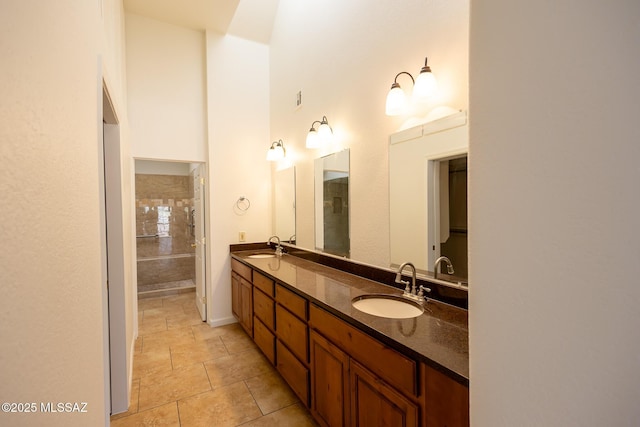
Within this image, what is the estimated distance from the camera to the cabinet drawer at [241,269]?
2.98 metres

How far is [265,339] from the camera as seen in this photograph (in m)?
2.60

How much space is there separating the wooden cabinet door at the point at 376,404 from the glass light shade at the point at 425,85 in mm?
1441

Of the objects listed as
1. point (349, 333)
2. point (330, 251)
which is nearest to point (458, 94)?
point (349, 333)

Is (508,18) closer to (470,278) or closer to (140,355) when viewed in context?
(470,278)

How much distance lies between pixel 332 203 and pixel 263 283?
93 centimetres

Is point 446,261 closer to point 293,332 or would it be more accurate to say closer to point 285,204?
point 293,332

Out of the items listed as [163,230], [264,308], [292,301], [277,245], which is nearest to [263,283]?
[264,308]

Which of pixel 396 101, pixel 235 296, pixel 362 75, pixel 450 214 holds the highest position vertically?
pixel 362 75

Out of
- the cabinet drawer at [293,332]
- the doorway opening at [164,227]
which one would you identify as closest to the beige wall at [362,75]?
the cabinet drawer at [293,332]

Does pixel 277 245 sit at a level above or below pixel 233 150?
below

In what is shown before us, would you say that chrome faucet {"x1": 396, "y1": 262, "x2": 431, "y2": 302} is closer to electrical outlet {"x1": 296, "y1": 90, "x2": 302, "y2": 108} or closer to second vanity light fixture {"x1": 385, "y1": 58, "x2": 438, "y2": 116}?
second vanity light fixture {"x1": 385, "y1": 58, "x2": 438, "y2": 116}

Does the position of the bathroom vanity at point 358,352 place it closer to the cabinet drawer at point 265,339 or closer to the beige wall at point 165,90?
the cabinet drawer at point 265,339

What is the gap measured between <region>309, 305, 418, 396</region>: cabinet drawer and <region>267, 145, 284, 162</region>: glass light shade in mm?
2164

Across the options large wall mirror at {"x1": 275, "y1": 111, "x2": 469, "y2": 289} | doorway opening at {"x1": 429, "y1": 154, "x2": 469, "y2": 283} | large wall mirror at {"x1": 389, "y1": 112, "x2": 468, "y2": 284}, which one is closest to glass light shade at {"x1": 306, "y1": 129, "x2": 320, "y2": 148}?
large wall mirror at {"x1": 275, "y1": 111, "x2": 469, "y2": 289}
